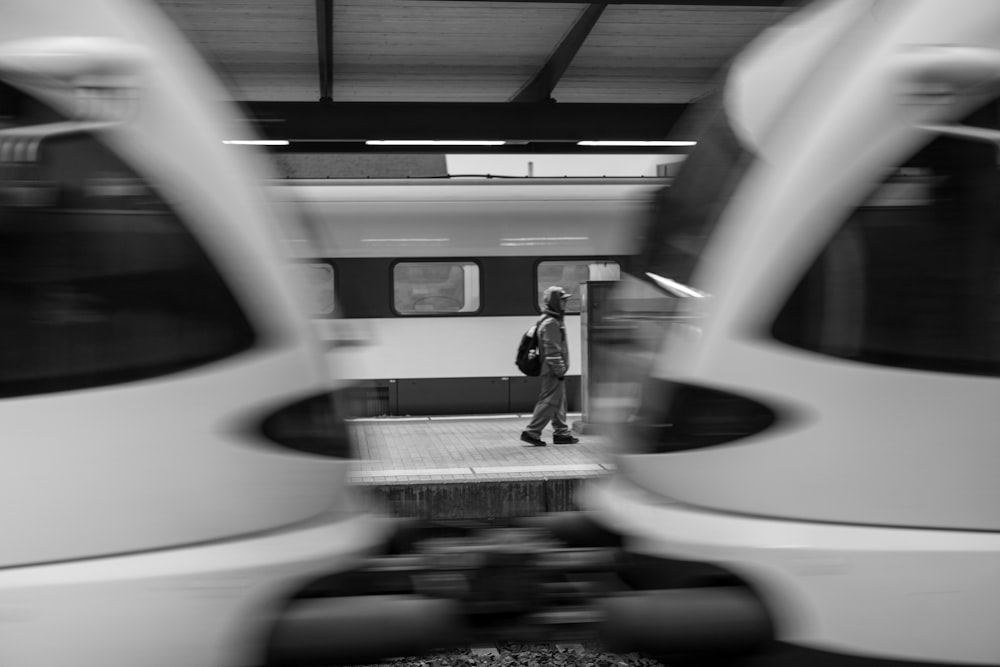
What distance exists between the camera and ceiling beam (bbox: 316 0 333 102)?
7.96m

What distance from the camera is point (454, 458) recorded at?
368 inches

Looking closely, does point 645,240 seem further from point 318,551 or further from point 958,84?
point 318,551

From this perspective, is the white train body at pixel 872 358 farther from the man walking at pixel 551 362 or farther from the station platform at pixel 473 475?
the man walking at pixel 551 362

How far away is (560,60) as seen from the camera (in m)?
9.30

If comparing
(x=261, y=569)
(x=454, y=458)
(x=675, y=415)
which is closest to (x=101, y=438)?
(x=261, y=569)

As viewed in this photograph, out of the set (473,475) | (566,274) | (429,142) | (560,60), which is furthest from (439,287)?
(473,475)

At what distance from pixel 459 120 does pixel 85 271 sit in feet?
23.9

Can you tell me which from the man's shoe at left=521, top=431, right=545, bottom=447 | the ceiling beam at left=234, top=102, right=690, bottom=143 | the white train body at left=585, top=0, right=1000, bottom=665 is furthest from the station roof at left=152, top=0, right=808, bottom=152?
the white train body at left=585, top=0, right=1000, bottom=665

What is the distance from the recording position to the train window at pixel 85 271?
285 cm

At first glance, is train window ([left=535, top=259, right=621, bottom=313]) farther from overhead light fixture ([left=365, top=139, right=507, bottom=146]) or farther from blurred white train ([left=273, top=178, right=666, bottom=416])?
overhead light fixture ([left=365, top=139, right=507, bottom=146])

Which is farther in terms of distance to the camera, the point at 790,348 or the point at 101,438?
the point at 790,348

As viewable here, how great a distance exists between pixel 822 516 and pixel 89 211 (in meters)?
2.34

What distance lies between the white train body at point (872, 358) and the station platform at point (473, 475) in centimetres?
327

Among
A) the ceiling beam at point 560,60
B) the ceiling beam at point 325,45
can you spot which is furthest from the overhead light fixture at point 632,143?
the ceiling beam at point 325,45
